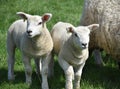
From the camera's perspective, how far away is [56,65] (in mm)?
7551

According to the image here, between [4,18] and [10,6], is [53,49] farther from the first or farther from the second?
[10,6]

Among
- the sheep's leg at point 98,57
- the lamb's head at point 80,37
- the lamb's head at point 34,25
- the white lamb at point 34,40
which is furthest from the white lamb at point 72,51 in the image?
the sheep's leg at point 98,57

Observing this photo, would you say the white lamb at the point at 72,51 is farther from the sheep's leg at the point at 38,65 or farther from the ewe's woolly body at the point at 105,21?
the ewe's woolly body at the point at 105,21

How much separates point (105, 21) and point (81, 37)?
1428 mm

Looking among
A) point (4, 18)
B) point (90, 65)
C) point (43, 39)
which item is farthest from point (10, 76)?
point (4, 18)

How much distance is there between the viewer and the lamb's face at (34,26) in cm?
582

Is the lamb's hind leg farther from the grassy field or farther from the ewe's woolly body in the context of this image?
the ewe's woolly body

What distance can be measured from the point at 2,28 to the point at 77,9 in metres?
2.45

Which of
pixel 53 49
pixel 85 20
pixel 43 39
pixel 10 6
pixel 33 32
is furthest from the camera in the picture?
pixel 10 6

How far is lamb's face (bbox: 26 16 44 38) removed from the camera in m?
5.82

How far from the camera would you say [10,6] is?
1075 centimetres

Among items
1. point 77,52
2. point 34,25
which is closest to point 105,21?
point 77,52

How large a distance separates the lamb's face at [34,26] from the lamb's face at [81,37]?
53cm

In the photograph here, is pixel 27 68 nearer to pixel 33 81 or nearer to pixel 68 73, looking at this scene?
pixel 33 81
